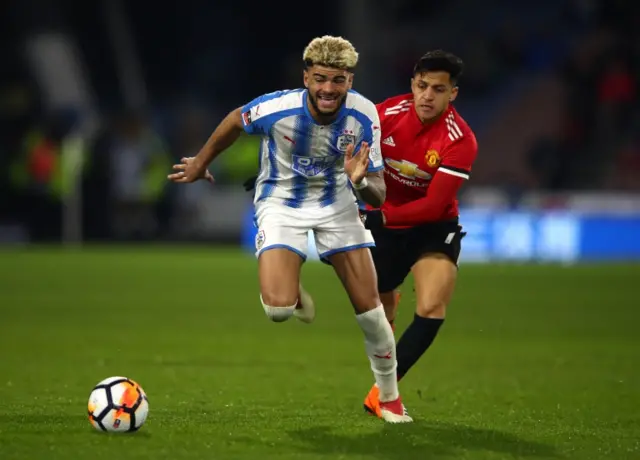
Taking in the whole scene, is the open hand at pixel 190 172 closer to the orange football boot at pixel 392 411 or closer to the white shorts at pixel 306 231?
the white shorts at pixel 306 231

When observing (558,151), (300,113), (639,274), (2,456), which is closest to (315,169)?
(300,113)

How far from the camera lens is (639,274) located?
1728 centimetres

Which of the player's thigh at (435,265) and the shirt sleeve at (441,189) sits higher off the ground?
the shirt sleeve at (441,189)

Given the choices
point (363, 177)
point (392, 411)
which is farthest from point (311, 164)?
point (392, 411)

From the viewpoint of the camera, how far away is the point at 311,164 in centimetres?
649

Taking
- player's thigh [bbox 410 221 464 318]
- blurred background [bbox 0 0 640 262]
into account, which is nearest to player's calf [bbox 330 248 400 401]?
player's thigh [bbox 410 221 464 318]

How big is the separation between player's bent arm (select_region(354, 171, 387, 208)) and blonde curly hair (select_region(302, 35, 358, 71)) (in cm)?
56

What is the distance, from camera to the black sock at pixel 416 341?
6938mm

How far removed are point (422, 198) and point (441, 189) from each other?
162 millimetres

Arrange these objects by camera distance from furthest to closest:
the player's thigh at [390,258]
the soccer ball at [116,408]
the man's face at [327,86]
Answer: the player's thigh at [390,258] < the man's face at [327,86] < the soccer ball at [116,408]

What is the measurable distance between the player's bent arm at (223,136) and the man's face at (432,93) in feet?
3.74

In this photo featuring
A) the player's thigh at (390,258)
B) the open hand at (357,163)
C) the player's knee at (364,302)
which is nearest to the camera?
the open hand at (357,163)

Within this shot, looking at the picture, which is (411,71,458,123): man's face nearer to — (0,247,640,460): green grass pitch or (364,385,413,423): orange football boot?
(364,385,413,423): orange football boot

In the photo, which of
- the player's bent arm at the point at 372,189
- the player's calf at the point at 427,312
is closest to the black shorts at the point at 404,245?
the player's calf at the point at 427,312
